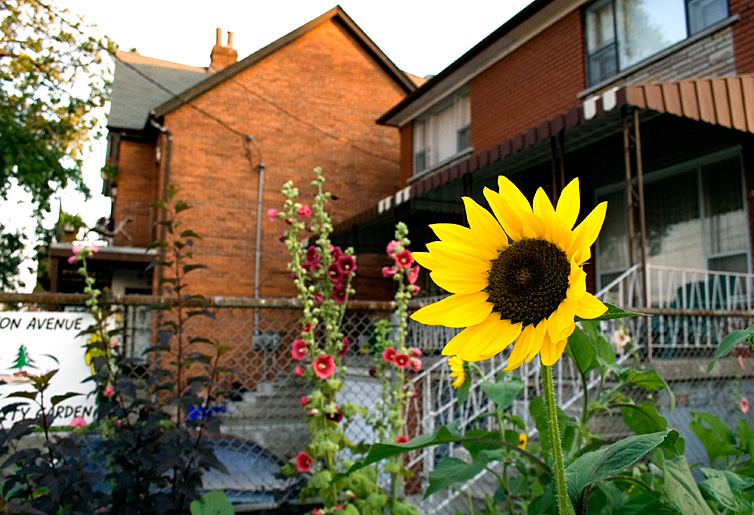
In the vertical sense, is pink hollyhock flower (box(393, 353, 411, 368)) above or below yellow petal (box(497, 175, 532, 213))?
below

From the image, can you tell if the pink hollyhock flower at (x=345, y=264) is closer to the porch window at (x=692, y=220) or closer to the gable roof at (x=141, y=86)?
the porch window at (x=692, y=220)

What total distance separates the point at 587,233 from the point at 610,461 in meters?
0.34

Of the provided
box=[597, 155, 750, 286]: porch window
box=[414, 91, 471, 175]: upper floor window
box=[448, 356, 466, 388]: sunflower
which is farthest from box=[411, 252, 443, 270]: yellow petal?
box=[414, 91, 471, 175]: upper floor window

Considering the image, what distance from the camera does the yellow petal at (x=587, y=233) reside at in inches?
35.8

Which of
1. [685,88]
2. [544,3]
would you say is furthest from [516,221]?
[544,3]

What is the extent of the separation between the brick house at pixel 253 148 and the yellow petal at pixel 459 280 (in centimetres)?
1400

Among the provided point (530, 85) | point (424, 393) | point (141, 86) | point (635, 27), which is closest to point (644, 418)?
point (424, 393)

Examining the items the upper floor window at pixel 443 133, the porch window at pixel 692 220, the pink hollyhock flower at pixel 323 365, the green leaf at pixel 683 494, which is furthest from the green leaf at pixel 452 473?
the upper floor window at pixel 443 133

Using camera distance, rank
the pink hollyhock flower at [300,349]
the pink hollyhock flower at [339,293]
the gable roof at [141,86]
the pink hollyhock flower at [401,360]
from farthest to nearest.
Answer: the gable roof at [141,86]
the pink hollyhock flower at [339,293]
the pink hollyhock flower at [401,360]
the pink hollyhock flower at [300,349]

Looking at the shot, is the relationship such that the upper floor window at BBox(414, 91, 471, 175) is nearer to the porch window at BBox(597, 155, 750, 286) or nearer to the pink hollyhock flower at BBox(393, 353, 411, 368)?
the porch window at BBox(597, 155, 750, 286)

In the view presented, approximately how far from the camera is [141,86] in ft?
61.9

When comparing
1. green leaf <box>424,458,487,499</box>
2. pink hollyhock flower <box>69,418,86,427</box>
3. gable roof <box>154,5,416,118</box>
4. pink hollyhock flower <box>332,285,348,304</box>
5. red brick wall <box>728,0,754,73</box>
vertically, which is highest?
gable roof <box>154,5,416,118</box>

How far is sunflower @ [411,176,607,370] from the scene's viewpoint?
910 millimetres

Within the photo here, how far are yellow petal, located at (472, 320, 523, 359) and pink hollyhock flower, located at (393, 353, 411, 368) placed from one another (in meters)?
2.13
